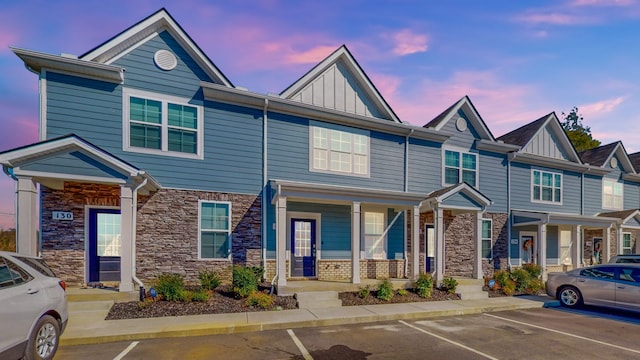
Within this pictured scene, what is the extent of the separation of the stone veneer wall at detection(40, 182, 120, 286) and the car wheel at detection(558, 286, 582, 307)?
49.2 ft

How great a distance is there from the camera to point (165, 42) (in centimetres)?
1101

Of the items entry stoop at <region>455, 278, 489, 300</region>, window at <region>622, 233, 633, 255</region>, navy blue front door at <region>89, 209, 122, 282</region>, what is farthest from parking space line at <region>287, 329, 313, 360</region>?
window at <region>622, 233, 633, 255</region>

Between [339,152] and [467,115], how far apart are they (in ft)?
22.9

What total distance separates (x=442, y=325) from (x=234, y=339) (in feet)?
16.8

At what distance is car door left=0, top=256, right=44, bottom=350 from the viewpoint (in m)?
4.52

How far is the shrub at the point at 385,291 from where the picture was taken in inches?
430

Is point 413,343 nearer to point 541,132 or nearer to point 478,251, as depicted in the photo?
point 478,251

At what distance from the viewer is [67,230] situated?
9797 mm

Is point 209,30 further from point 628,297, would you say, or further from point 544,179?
point 544,179

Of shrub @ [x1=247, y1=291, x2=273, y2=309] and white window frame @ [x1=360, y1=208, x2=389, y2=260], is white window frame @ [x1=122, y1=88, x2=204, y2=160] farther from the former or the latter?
white window frame @ [x1=360, y1=208, x2=389, y2=260]

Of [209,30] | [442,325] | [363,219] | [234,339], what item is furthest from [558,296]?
[209,30]

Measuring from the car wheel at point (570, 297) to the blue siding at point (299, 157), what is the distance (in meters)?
6.76

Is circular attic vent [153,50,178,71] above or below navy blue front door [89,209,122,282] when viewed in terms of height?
above

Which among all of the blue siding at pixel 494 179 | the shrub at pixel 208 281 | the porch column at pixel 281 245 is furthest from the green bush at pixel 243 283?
the blue siding at pixel 494 179
